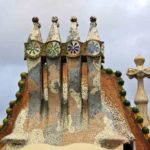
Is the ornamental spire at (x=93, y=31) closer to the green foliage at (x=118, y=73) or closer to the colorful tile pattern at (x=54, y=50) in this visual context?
the colorful tile pattern at (x=54, y=50)

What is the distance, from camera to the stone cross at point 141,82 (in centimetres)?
1303

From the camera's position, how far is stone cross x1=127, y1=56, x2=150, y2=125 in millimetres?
13030

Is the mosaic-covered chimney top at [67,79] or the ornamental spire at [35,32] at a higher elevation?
the ornamental spire at [35,32]

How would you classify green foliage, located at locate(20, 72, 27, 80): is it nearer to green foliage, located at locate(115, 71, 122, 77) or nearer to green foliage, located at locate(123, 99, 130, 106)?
green foliage, located at locate(115, 71, 122, 77)

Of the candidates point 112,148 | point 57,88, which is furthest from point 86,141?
point 57,88

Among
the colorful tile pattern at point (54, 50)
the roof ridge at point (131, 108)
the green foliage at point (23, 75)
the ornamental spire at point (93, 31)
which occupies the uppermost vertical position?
the ornamental spire at point (93, 31)

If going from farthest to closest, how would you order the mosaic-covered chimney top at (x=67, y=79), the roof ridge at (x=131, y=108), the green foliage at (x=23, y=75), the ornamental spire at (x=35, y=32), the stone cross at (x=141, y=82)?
the stone cross at (x=141, y=82), the green foliage at (x=23, y=75), the roof ridge at (x=131, y=108), the ornamental spire at (x=35, y=32), the mosaic-covered chimney top at (x=67, y=79)

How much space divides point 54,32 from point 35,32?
0.40 meters

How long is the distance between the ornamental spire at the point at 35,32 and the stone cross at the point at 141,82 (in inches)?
121

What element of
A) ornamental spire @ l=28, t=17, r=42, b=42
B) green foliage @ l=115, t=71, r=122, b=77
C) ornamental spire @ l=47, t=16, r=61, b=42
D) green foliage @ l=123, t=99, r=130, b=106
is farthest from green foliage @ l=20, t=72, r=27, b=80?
green foliage @ l=123, t=99, r=130, b=106

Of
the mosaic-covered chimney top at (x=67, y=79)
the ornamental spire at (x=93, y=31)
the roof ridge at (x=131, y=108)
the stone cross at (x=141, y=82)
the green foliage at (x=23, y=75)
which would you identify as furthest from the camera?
the stone cross at (x=141, y=82)

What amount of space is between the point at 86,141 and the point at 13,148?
147 centimetres

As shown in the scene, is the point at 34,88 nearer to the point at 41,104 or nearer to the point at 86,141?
the point at 41,104

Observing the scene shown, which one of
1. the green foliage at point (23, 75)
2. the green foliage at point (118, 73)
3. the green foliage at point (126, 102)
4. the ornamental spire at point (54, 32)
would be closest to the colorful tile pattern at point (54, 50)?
the ornamental spire at point (54, 32)
